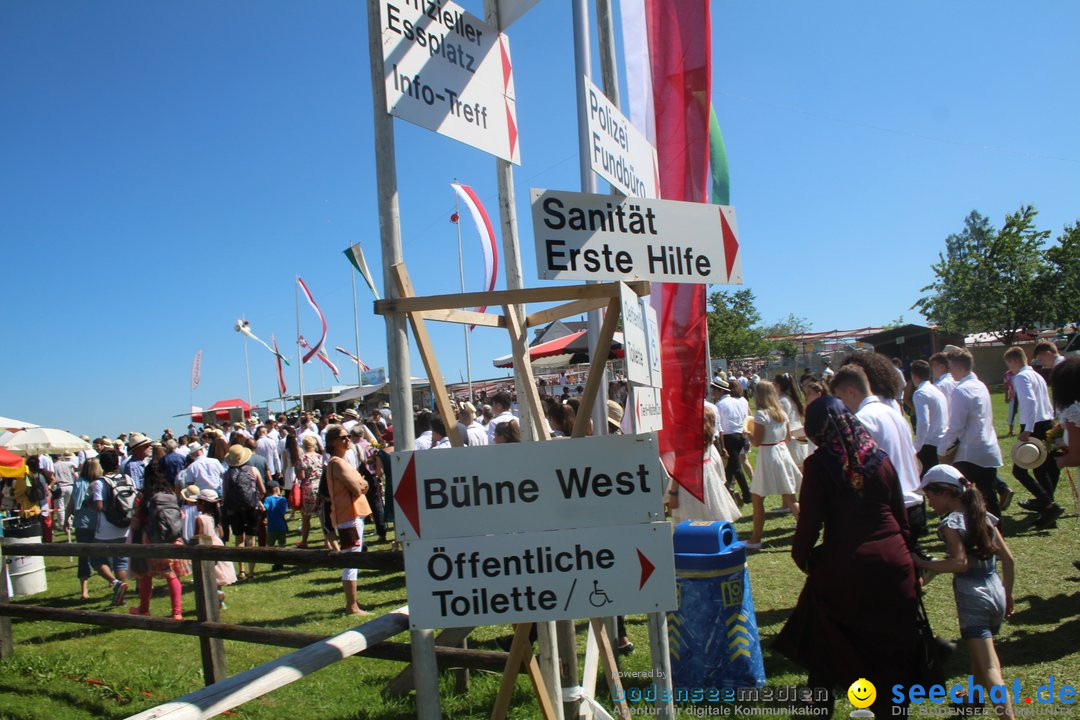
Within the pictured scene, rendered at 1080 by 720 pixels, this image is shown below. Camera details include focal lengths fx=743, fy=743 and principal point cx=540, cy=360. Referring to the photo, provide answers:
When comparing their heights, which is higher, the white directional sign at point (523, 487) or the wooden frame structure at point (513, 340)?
the wooden frame structure at point (513, 340)

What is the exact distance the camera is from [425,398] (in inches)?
1436

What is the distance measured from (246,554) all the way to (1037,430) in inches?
337

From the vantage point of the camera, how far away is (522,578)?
7.96ft

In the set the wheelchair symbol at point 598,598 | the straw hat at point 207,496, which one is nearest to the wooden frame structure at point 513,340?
the wheelchair symbol at point 598,598

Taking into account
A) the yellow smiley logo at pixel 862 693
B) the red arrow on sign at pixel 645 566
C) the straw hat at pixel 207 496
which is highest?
the red arrow on sign at pixel 645 566

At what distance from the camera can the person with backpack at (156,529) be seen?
732cm

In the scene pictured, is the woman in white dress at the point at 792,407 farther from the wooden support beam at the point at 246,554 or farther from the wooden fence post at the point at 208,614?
the wooden fence post at the point at 208,614

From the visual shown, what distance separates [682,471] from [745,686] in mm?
1288

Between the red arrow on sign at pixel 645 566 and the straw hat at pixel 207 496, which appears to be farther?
the straw hat at pixel 207 496

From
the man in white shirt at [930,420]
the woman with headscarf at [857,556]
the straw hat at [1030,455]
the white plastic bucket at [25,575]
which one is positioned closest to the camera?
the woman with headscarf at [857,556]

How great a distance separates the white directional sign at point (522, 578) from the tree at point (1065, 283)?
42.2 metres

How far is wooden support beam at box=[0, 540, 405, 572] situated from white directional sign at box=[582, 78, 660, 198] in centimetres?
179

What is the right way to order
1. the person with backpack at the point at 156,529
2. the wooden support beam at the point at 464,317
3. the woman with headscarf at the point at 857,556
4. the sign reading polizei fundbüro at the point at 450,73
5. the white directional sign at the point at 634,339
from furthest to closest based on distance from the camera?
the person with backpack at the point at 156,529 < the woman with headscarf at the point at 857,556 < the wooden support beam at the point at 464,317 < the sign reading polizei fundbüro at the point at 450,73 < the white directional sign at the point at 634,339

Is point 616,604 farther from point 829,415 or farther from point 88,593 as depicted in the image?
point 88,593
